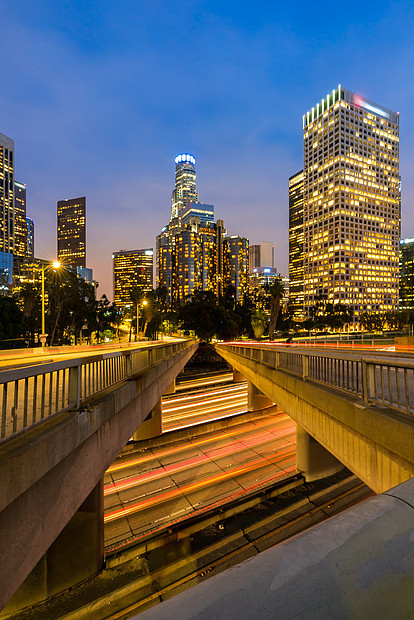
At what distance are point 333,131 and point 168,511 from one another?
202951 millimetres

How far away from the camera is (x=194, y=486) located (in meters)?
19.6

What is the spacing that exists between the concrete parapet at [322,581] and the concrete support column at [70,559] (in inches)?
503

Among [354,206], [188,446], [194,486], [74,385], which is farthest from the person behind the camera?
[354,206]

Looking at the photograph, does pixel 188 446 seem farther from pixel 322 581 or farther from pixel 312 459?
pixel 322 581

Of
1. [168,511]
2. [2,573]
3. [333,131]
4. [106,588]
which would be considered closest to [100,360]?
[2,573]

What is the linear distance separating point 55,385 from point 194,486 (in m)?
14.5

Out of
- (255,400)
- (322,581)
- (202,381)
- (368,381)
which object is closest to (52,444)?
(322,581)

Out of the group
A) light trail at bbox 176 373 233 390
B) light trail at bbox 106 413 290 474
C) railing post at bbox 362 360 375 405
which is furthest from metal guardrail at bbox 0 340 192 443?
light trail at bbox 176 373 233 390

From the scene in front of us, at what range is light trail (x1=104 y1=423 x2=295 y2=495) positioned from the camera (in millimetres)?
19828

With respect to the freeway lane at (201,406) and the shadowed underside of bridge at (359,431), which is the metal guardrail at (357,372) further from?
the freeway lane at (201,406)

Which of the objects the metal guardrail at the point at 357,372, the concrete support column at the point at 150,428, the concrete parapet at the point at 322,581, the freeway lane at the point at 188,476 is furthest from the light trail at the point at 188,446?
the concrete parapet at the point at 322,581

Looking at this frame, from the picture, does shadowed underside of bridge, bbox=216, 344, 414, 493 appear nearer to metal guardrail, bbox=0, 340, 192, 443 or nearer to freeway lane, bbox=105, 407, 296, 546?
metal guardrail, bbox=0, 340, 192, 443

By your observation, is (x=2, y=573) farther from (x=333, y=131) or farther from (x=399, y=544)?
(x=333, y=131)

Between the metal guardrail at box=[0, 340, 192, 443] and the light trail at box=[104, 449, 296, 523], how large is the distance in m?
10.0
